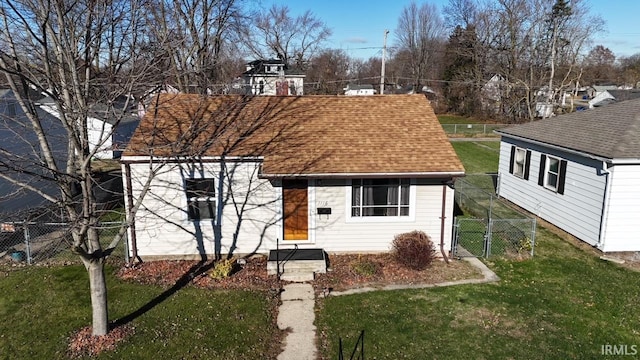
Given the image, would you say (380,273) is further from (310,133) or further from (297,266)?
(310,133)

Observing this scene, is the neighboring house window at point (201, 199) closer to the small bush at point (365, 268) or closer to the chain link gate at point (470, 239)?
the small bush at point (365, 268)

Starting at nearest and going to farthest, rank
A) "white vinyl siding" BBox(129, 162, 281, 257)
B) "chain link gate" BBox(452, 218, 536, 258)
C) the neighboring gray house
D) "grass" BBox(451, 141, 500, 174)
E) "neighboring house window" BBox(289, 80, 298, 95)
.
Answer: "white vinyl siding" BBox(129, 162, 281, 257) → "chain link gate" BBox(452, 218, 536, 258) → the neighboring gray house → "grass" BBox(451, 141, 500, 174) → "neighboring house window" BBox(289, 80, 298, 95)

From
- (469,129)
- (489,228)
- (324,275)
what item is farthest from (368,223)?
(469,129)

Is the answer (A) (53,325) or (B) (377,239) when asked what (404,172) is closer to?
(B) (377,239)

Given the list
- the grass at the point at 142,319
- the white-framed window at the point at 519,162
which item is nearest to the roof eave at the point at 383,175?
the grass at the point at 142,319

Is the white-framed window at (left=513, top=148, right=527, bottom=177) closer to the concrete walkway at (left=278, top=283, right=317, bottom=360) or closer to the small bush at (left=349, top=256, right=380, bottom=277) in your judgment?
the small bush at (left=349, top=256, right=380, bottom=277)

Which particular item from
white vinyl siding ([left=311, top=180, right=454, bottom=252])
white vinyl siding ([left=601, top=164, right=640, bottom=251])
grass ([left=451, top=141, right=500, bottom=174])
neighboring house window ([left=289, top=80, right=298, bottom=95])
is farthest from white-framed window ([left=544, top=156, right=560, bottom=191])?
neighboring house window ([left=289, top=80, right=298, bottom=95])
